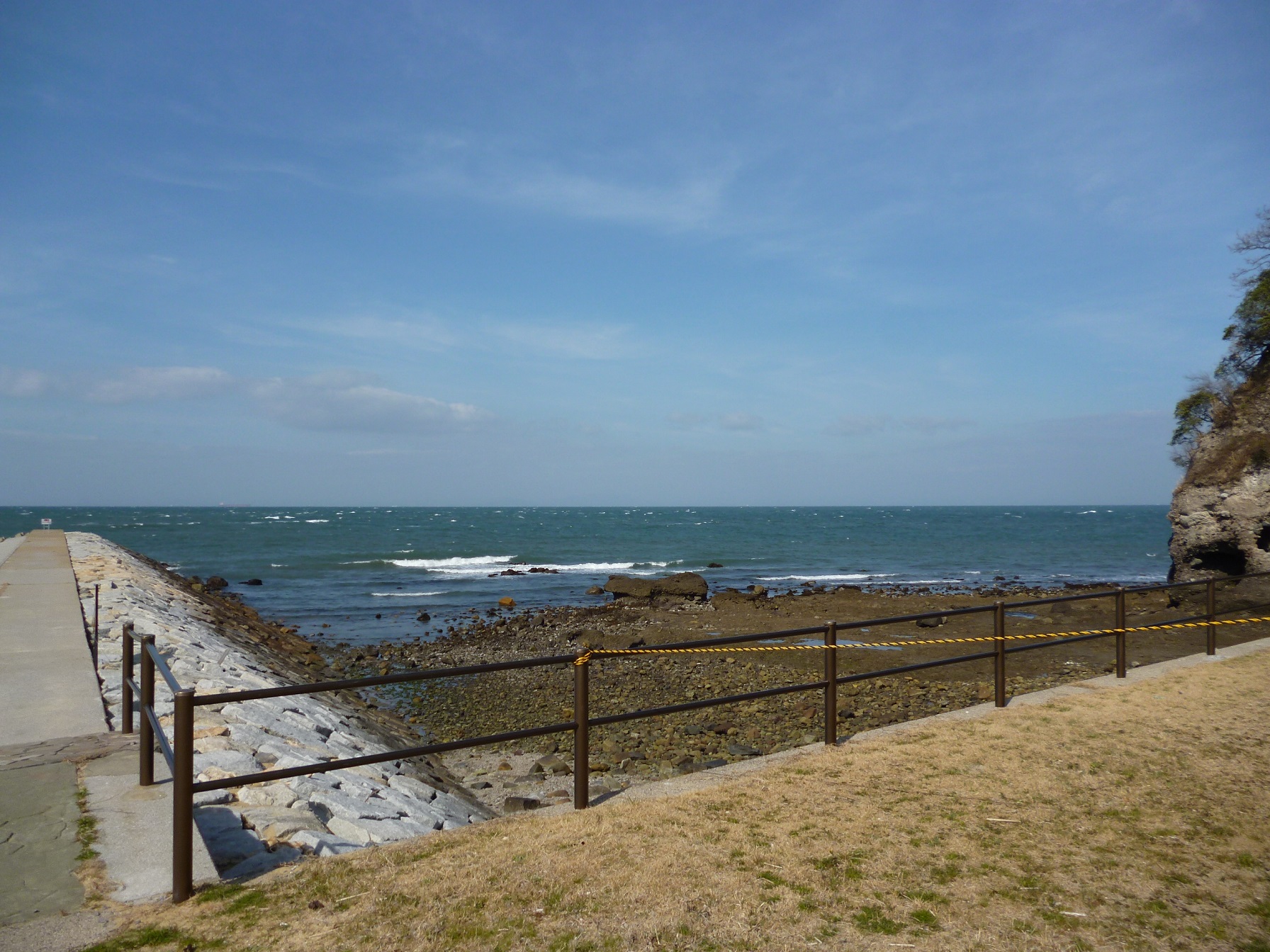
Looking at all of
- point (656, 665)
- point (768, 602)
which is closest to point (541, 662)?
point (656, 665)

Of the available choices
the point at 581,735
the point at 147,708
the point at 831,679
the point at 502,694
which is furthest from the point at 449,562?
the point at 581,735

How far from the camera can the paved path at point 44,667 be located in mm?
6777

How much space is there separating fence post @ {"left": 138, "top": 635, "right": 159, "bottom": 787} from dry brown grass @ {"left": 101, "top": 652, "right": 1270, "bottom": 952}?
1.58 m

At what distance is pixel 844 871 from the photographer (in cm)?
435

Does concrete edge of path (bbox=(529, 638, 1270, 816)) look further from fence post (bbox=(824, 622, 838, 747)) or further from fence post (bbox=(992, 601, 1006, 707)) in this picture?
fence post (bbox=(824, 622, 838, 747))

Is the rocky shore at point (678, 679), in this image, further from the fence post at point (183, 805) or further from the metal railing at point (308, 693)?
the fence post at point (183, 805)

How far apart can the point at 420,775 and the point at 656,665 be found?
8.26 m

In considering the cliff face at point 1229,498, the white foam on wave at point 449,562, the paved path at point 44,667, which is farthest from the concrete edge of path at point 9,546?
the cliff face at point 1229,498

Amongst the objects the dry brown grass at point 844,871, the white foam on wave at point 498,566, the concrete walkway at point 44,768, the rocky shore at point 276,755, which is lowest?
the white foam on wave at point 498,566

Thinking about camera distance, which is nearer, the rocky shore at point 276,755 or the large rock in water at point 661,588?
the rocky shore at point 276,755

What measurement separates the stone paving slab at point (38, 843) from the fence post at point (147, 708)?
1.32 feet

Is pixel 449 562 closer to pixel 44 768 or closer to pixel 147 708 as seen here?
pixel 44 768

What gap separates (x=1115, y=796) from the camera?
18.1 ft

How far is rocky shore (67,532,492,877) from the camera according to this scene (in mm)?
5242
